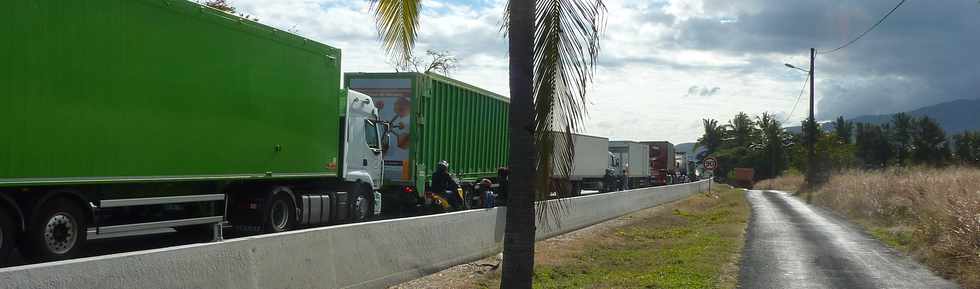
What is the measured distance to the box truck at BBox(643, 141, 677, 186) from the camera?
2164 inches

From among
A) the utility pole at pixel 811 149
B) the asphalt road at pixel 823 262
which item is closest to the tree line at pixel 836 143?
the utility pole at pixel 811 149

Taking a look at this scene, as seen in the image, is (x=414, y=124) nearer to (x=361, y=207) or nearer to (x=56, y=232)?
(x=361, y=207)

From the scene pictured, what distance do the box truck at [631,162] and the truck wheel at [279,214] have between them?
1222 inches

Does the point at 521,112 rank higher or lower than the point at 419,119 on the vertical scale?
lower

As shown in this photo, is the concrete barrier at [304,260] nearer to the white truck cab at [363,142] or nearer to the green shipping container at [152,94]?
the green shipping container at [152,94]

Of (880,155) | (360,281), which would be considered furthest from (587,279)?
(880,155)

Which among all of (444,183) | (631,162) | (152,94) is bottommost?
(444,183)

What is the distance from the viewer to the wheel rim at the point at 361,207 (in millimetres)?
16594

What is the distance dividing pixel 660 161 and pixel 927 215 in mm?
39567

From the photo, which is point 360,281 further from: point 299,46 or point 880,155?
point 880,155

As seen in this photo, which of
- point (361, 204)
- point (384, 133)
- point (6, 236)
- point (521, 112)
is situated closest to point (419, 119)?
point (384, 133)

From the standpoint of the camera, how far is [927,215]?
53.6ft

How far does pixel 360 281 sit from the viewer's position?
8883 mm

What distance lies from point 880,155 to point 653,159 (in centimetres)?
4771
